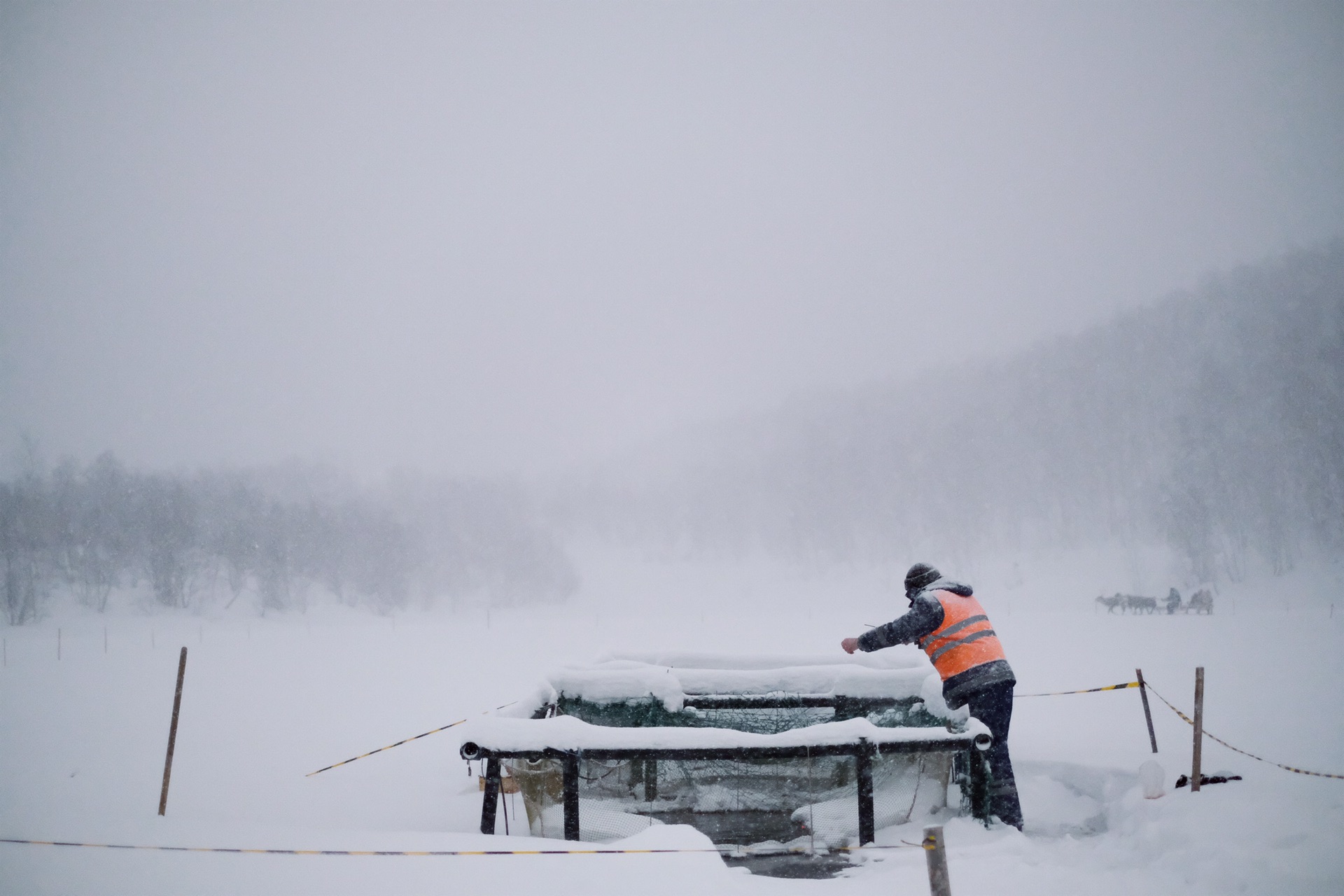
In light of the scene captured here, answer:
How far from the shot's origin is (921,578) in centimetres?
482

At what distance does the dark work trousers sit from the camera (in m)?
4.28

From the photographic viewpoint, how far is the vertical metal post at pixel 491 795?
12.7 ft

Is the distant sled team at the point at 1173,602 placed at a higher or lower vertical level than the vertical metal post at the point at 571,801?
higher

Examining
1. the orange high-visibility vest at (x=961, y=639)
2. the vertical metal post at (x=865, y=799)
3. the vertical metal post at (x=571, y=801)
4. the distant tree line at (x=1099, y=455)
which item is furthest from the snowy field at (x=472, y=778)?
the distant tree line at (x=1099, y=455)

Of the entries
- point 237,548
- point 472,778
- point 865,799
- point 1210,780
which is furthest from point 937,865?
point 237,548

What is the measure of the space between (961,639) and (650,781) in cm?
235

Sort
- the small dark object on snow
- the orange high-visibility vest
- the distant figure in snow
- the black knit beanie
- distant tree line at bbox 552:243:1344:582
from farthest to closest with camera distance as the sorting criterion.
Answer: distant tree line at bbox 552:243:1344:582 → the black knit beanie → the orange high-visibility vest → the distant figure in snow → the small dark object on snow

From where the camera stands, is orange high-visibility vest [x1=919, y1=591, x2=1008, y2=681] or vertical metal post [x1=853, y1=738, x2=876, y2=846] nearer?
vertical metal post [x1=853, y1=738, x2=876, y2=846]

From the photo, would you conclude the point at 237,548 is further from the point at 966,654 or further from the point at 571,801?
the point at 966,654

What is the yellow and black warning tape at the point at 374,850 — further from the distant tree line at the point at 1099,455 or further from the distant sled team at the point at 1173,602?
the distant tree line at the point at 1099,455

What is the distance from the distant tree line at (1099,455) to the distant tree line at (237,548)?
19.9 m

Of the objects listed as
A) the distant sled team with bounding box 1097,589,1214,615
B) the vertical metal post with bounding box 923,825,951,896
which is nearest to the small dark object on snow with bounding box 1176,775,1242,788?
the vertical metal post with bounding box 923,825,951,896

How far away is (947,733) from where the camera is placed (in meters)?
4.05

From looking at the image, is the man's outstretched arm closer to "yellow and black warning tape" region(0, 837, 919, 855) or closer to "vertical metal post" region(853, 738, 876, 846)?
"vertical metal post" region(853, 738, 876, 846)
